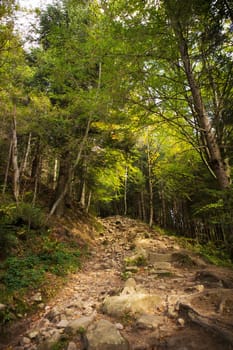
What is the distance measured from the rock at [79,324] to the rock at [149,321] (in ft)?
2.90

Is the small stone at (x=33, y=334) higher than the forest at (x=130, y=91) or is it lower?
lower

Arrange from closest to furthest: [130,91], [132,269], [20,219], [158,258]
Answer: [130,91], [132,269], [158,258], [20,219]

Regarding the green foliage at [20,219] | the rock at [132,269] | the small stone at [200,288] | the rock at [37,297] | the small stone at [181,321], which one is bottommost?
the rock at [37,297]

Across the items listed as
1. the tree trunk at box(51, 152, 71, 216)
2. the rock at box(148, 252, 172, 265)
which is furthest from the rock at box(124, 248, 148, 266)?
the tree trunk at box(51, 152, 71, 216)

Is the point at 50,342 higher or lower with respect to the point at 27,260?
lower

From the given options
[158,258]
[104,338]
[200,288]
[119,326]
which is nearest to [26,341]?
[104,338]

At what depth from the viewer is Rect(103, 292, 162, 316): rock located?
3.68 metres

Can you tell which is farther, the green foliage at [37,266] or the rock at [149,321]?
the green foliage at [37,266]

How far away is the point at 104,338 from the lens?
2.97 metres

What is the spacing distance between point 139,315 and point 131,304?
28 centimetres

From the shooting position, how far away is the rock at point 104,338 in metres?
2.85

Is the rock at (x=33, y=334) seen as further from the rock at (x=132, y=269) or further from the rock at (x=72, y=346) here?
the rock at (x=132, y=269)

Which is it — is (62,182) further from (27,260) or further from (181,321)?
(181,321)

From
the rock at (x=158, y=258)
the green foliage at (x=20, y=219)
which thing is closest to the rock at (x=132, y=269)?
the rock at (x=158, y=258)
